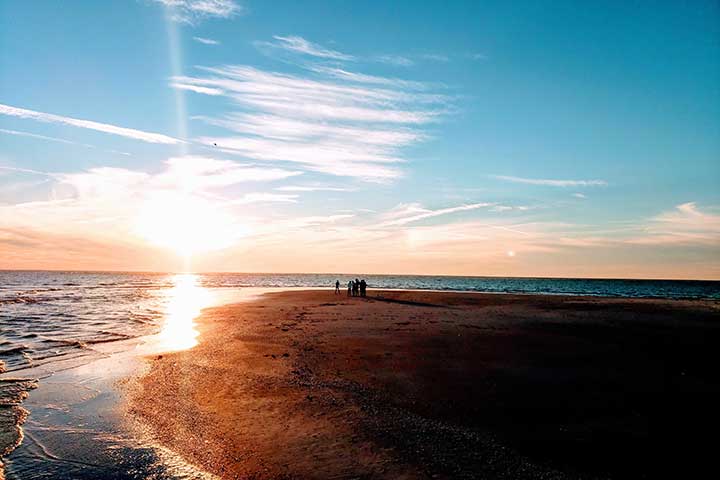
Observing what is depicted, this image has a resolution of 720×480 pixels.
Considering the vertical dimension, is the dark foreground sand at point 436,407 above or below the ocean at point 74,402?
above

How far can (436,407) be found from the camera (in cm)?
1020

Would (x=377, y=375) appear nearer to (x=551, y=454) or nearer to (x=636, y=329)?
(x=551, y=454)

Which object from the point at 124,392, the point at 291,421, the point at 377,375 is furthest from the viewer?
the point at 377,375

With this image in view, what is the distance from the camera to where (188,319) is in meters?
31.2

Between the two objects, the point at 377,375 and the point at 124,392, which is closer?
the point at 124,392

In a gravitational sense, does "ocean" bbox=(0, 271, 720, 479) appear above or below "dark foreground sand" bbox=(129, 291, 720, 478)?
below

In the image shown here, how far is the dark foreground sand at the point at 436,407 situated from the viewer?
746cm

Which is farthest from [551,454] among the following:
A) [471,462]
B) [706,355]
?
[706,355]

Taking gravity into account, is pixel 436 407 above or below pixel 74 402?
above

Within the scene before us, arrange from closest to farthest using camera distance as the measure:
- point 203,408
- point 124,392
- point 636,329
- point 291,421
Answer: point 291,421
point 203,408
point 124,392
point 636,329

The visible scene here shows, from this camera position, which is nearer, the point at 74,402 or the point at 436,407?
the point at 436,407

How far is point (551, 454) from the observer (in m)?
7.76

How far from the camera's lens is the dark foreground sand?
24.5 ft

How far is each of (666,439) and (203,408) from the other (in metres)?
10.1
